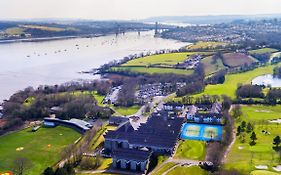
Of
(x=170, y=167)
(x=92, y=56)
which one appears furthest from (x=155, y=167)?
(x=92, y=56)

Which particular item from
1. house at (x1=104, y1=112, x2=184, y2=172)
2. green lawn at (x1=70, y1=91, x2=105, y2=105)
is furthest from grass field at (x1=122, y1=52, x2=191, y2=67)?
house at (x1=104, y1=112, x2=184, y2=172)

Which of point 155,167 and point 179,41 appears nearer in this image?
point 155,167

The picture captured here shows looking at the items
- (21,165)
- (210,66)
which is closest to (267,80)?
(210,66)

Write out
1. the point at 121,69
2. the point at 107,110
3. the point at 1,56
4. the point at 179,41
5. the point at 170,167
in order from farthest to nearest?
the point at 179,41, the point at 1,56, the point at 121,69, the point at 107,110, the point at 170,167

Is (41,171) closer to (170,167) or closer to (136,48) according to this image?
(170,167)

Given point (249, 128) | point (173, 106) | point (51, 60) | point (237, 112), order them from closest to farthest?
point (249, 128) → point (237, 112) → point (173, 106) → point (51, 60)

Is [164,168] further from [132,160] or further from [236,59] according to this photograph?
[236,59]

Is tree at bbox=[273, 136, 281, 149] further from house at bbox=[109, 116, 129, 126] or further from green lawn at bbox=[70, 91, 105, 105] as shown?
green lawn at bbox=[70, 91, 105, 105]

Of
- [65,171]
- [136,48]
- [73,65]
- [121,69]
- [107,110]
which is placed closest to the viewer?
[65,171]
